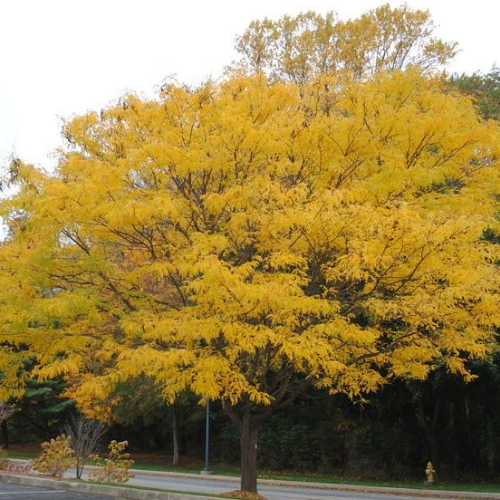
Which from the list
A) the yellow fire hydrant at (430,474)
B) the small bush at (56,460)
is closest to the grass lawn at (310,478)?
the yellow fire hydrant at (430,474)

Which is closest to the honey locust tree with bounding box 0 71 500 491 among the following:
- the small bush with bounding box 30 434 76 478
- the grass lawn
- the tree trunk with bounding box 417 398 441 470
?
the small bush with bounding box 30 434 76 478

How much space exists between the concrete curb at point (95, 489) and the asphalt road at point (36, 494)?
0.23 metres

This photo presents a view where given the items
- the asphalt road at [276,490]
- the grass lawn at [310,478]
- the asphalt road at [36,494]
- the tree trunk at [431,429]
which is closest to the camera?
the asphalt road at [36,494]

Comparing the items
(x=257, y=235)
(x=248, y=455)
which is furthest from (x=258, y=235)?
(x=248, y=455)

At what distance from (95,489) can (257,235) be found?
7.71 meters

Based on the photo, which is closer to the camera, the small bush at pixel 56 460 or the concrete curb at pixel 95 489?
the concrete curb at pixel 95 489

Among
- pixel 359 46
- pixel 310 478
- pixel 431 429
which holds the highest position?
pixel 359 46

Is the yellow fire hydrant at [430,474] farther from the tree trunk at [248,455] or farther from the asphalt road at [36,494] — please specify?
the asphalt road at [36,494]

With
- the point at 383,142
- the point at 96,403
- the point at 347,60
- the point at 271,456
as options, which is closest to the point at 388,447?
the point at 271,456

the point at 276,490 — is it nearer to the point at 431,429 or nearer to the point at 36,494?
the point at 431,429

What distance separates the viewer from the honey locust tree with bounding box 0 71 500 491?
10.9 meters

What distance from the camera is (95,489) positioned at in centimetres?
1566

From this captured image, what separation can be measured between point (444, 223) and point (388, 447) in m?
20.8

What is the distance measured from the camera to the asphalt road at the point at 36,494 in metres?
14.3
